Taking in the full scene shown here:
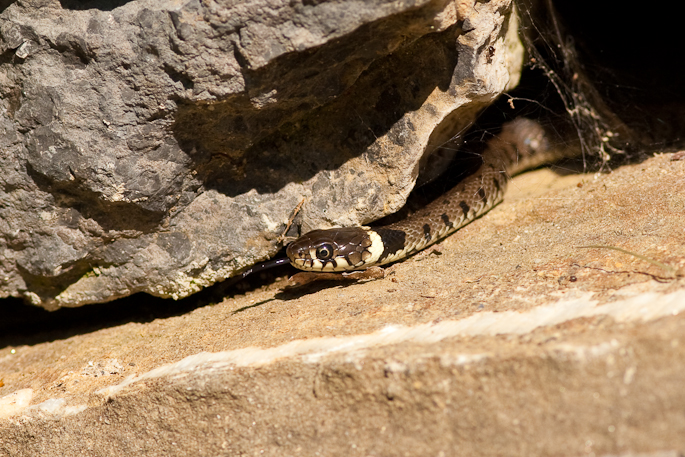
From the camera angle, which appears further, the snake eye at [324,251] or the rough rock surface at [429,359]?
the snake eye at [324,251]

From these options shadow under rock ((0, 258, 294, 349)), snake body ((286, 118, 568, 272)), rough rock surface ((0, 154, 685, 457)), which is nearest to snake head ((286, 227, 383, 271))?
snake body ((286, 118, 568, 272))

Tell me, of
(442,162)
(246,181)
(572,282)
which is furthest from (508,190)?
(246,181)

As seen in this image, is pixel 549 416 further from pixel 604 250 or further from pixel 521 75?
pixel 521 75

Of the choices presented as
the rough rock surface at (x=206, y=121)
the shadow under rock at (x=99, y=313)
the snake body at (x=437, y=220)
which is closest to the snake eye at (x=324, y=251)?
the snake body at (x=437, y=220)

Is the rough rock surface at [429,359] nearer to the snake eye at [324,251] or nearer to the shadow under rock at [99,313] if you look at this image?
the shadow under rock at [99,313]

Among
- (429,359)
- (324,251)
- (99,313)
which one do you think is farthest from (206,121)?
(99,313)

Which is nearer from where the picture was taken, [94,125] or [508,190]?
[94,125]

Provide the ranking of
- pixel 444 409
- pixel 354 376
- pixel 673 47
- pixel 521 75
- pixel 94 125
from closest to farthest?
→ pixel 444 409, pixel 354 376, pixel 94 125, pixel 521 75, pixel 673 47
